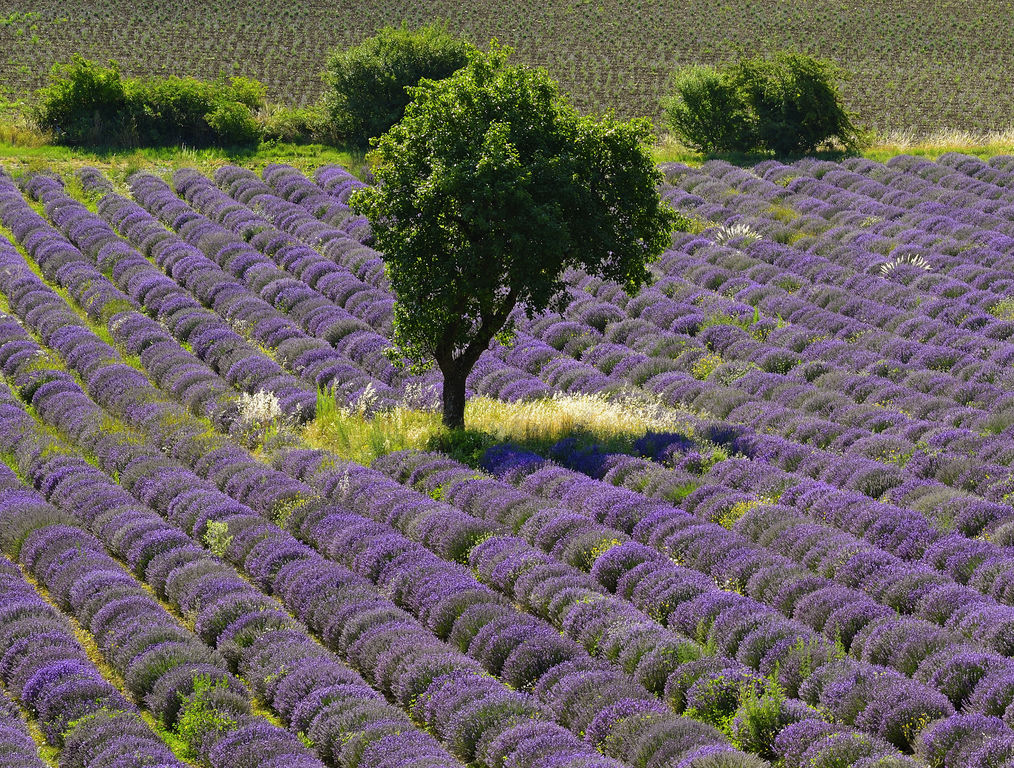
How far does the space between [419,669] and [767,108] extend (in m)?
27.7

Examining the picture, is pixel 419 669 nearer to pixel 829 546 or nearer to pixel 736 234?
pixel 829 546

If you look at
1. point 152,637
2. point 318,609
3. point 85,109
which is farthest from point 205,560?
point 85,109

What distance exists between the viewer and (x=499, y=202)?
56.1 ft

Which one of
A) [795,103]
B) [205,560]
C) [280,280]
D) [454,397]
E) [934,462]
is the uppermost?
[795,103]

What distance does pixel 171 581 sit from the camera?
1398 cm

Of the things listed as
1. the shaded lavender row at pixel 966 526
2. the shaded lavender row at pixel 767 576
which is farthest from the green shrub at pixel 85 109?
the shaded lavender row at pixel 966 526

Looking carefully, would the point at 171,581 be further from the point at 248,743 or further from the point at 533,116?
the point at 533,116

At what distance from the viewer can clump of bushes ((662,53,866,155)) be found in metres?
34.4

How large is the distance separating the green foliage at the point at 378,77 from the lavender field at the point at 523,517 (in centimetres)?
917

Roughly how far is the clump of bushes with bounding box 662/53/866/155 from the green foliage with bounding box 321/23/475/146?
7.64 metres

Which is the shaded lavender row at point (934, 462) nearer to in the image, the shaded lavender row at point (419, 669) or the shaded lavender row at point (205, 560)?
the shaded lavender row at point (419, 669)

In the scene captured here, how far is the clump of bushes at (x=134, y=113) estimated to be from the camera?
36.7 m

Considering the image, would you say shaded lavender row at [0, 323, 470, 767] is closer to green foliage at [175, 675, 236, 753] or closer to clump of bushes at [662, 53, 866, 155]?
green foliage at [175, 675, 236, 753]

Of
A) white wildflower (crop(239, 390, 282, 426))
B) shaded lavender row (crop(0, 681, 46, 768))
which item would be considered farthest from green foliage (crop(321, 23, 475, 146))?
shaded lavender row (crop(0, 681, 46, 768))
